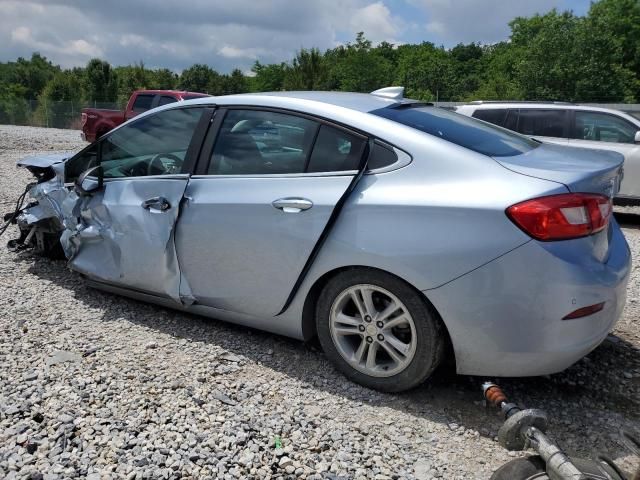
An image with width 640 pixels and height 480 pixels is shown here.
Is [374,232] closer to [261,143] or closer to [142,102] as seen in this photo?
[261,143]

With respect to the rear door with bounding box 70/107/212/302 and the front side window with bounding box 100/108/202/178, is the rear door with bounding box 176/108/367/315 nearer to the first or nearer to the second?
the rear door with bounding box 70/107/212/302

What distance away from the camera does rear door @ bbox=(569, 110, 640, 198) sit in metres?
8.01

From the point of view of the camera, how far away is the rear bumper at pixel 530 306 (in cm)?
249

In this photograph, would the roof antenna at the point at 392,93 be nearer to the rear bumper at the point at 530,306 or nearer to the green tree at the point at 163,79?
the rear bumper at the point at 530,306

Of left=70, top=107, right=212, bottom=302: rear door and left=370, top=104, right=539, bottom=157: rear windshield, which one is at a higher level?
left=370, top=104, right=539, bottom=157: rear windshield

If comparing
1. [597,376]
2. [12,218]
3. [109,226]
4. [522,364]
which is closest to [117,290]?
[109,226]

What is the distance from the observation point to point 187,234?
11.6 ft

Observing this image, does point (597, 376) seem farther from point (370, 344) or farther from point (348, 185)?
point (348, 185)

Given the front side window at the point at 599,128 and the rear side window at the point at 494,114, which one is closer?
the front side window at the point at 599,128

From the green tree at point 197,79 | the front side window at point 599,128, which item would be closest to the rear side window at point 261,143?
the front side window at point 599,128

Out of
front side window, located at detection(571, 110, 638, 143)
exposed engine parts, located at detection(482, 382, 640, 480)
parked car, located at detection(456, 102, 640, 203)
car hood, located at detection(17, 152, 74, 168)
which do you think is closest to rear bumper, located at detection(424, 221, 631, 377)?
exposed engine parts, located at detection(482, 382, 640, 480)

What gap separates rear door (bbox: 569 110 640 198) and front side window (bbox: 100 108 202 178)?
20.8 ft

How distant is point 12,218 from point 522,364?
4728 mm

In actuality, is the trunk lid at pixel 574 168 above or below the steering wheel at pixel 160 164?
above
